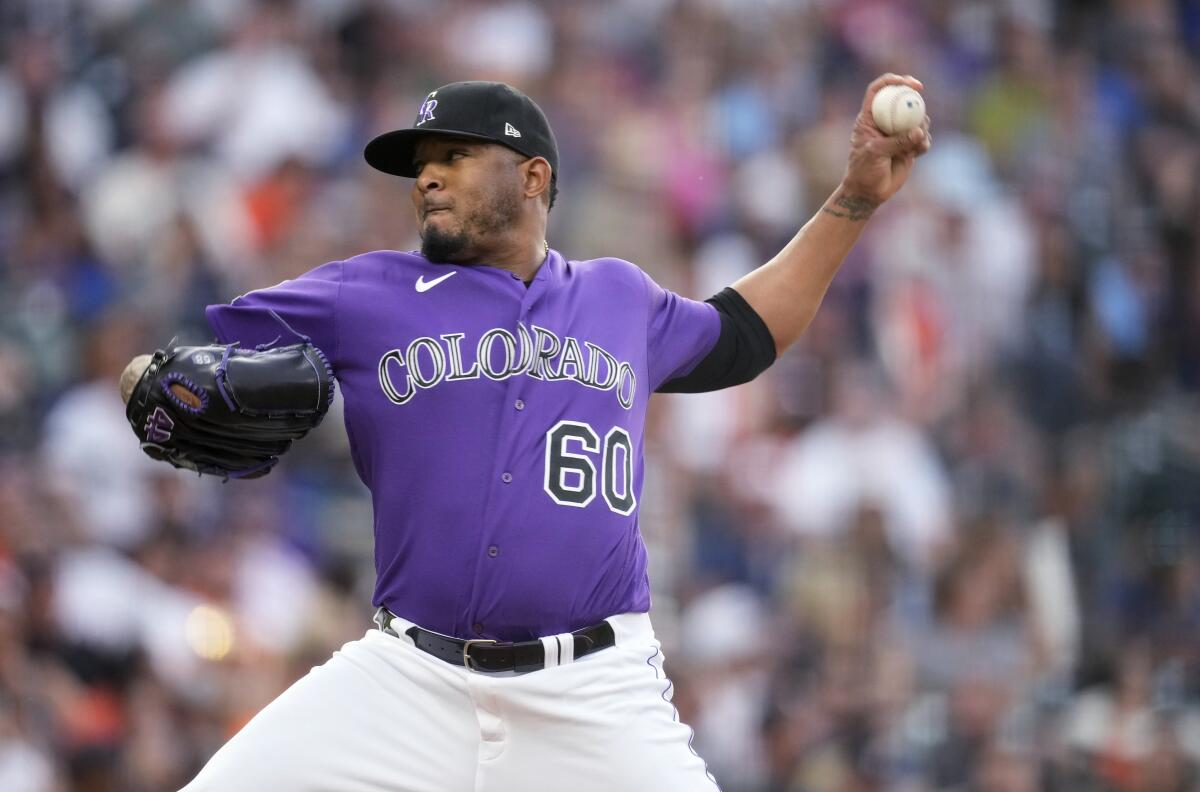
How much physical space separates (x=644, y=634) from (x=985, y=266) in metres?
6.42

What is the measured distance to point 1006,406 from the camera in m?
9.45

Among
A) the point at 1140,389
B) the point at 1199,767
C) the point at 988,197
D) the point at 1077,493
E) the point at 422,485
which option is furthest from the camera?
the point at 988,197

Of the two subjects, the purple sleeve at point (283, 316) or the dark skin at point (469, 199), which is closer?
the purple sleeve at point (283, 316)

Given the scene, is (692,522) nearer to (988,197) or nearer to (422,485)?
(988,197)

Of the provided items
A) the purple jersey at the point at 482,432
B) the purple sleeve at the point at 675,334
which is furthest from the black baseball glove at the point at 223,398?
the purple sleeve at the point at 675,334

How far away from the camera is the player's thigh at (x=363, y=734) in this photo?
387 centimetres

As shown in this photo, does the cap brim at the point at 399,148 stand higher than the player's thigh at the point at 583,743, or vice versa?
the cap brim at the point at 399,148

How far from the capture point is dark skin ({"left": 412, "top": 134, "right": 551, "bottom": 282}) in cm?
433

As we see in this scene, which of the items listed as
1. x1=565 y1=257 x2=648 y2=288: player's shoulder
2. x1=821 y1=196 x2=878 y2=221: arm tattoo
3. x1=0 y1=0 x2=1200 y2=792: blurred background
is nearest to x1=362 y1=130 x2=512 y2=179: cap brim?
x1=565 y1=257 x2=648 y2=288: player's shoulder

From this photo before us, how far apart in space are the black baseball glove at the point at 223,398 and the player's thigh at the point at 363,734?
563 mm

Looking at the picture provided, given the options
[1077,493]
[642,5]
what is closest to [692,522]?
[1077,493]

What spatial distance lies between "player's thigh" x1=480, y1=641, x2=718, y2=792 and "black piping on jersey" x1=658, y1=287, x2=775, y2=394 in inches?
36.2

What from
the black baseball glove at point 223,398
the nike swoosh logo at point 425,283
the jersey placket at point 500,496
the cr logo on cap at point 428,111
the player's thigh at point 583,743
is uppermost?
the cr logo on cap at point 428,111

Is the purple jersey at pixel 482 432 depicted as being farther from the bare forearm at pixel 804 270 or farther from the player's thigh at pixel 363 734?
the bare forearm at pixel 804 270
